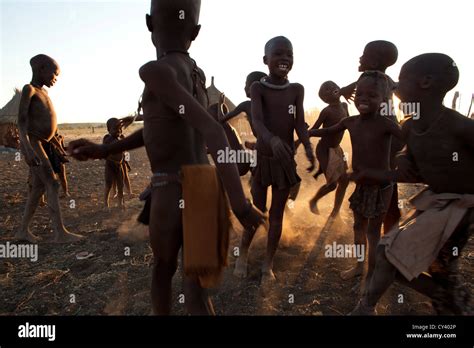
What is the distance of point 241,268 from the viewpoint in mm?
3447

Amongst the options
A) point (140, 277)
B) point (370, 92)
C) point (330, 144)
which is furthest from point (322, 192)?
A: point (140, 277)

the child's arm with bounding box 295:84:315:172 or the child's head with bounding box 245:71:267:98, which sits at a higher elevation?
the child's head with bounding box 245:71:267:98

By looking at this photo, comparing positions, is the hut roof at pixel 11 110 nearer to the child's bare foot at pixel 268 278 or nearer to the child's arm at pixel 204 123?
the child's bare foot at pixel 268 278

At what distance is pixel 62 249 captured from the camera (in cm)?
421

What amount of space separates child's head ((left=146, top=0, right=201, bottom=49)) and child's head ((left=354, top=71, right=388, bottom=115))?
165 centimetres

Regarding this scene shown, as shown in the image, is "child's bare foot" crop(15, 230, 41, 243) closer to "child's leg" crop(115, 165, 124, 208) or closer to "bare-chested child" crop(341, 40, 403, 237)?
"child's leg" crop(115, 165, 124, 208)

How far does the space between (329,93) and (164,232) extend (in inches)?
144

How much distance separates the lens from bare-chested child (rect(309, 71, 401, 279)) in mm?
2881

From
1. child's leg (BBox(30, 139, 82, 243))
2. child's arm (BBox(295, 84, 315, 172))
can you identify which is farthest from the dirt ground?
child's arm (BBox(295, 84, 315, 172))

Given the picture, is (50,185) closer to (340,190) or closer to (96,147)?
(96,147)

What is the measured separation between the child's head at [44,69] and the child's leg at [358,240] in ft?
13.5
